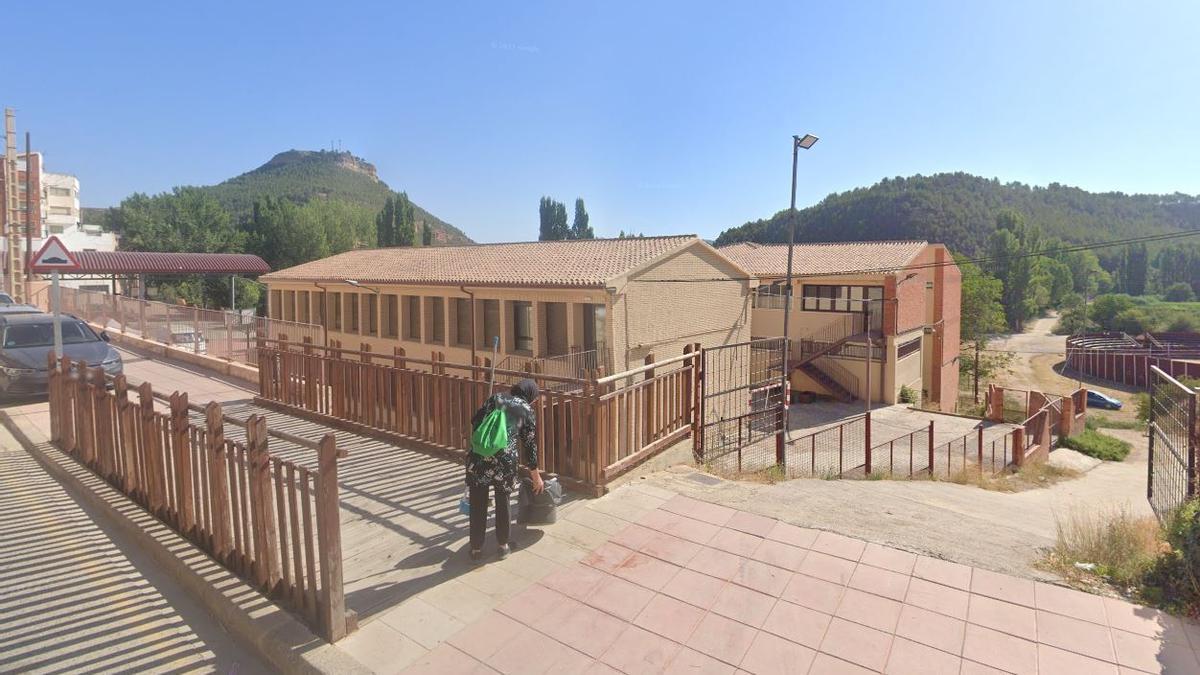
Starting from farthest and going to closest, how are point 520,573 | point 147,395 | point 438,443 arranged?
point 438,443 → point 147,395 → point 520,573

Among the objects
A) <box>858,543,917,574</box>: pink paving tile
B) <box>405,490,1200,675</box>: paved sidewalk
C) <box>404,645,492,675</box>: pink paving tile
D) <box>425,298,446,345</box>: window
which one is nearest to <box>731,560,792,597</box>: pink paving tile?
<box>405,490,1200,675</box>: paved sidewalk

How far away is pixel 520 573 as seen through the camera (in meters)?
4.32

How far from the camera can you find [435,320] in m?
21.2

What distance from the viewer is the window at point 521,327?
1880 centimetres

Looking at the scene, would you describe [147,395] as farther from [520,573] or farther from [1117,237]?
[1117,237]

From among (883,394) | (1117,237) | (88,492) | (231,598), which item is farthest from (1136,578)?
(1117,237)

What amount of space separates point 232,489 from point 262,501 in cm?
49

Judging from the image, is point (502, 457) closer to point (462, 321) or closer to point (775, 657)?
point (775, 657)

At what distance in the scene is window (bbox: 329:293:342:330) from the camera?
24.8 m

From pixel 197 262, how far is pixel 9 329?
2317 centimetres

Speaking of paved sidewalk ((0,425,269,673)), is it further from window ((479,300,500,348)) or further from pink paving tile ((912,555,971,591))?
window ((479,300,500,348))

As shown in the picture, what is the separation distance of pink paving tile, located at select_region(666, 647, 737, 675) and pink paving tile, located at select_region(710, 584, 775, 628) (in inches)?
16.4

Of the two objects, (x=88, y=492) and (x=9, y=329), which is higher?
(x=9, y=329)

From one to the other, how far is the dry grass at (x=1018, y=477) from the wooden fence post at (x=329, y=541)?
11.6 metres
